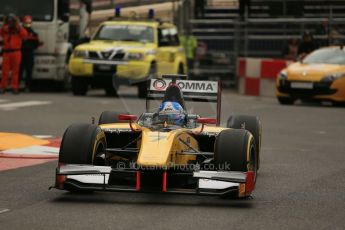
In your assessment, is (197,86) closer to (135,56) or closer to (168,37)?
(135,56)

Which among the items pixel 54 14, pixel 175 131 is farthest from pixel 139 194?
pixel 54 14

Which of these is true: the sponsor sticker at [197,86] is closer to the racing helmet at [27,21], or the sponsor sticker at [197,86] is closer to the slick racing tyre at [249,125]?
the slick racing tyre at [249,125]

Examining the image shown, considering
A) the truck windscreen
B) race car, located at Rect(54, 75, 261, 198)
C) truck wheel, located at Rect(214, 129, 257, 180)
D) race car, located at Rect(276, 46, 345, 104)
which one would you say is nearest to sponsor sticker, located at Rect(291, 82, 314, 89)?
race car, located at Rect(276, 46, 345, 104)

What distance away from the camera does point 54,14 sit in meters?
27.4

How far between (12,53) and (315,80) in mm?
6731

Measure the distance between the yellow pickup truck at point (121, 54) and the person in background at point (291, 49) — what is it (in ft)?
11.7

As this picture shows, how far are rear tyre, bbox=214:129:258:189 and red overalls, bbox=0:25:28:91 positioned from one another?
1606 centimetres

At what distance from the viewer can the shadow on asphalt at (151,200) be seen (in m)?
9.97

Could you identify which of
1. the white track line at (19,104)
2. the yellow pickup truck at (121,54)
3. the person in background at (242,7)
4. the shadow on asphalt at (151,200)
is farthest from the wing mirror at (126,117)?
the person in background at (242,7)

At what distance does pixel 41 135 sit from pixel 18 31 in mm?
9642

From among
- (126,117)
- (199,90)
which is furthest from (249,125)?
(126,117)

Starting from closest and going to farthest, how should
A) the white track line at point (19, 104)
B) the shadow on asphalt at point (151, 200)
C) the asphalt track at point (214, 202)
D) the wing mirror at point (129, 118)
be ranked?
the asphalt track at point (214, 202) → the shadow on asphalt at point (151, 200) → the wing mirror at point (129, 118) → the white track line at point (19, 104)

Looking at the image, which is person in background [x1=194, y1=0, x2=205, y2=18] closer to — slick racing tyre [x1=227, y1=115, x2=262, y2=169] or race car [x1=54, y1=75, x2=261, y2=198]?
slick racing tyre [x1=227, y1=115, x2=262, y2=169]

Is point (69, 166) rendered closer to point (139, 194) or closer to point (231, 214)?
point (139, 194)
